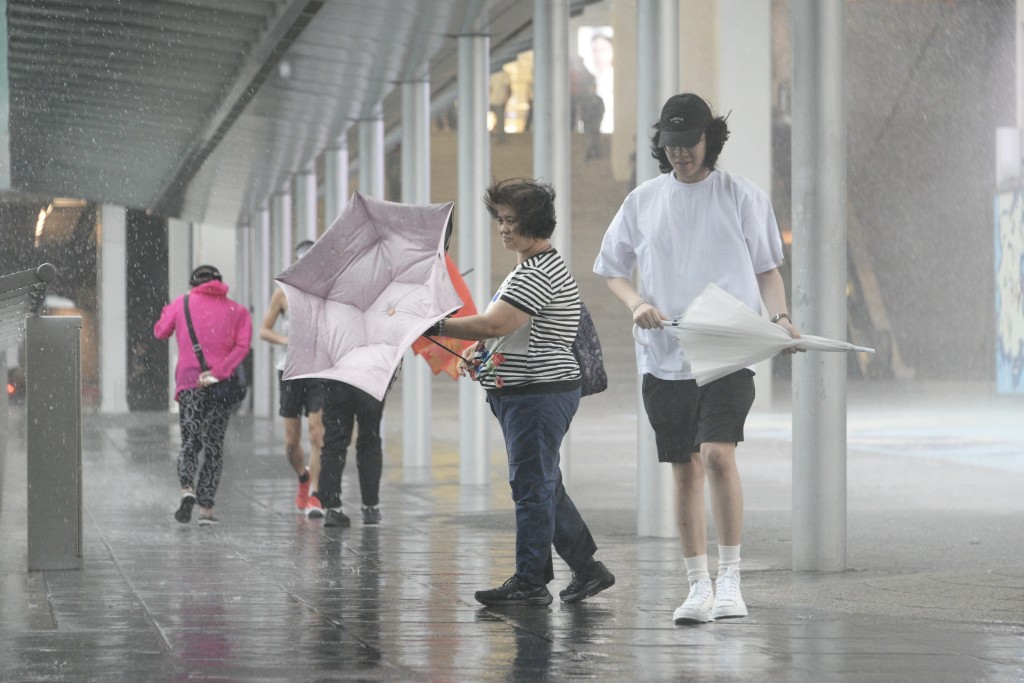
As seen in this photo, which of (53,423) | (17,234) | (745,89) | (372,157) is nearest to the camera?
(53,423)

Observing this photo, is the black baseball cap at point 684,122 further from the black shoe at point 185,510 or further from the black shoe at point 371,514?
the black shoe at point 185,510

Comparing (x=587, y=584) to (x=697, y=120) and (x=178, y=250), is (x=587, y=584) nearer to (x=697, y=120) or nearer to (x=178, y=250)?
(x=697, y=120)

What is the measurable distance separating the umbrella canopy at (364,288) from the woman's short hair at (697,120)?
1.01 meters

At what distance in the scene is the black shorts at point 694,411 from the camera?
6.75 meters

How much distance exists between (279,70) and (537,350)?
10899mm

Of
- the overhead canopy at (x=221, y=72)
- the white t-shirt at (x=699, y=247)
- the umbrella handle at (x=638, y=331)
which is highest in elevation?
the overhead canopy at (x=221, y=72)

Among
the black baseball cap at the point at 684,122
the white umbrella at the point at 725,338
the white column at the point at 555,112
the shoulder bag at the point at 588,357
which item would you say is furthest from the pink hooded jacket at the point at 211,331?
the white umbrella at the point at 725,338

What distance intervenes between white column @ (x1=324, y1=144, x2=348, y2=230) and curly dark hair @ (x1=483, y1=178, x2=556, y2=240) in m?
15.4

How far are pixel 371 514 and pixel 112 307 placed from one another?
26.6 metres

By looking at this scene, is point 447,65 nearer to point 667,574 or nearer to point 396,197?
point 667,574

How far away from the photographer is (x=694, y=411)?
6.87 meters

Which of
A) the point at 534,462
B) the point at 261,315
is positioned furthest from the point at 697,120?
the point at 261,315

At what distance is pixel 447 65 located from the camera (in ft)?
58.2

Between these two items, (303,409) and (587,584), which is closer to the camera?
(587,584)
